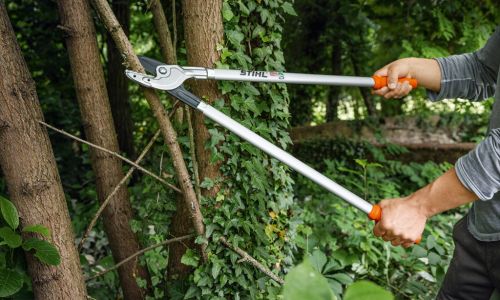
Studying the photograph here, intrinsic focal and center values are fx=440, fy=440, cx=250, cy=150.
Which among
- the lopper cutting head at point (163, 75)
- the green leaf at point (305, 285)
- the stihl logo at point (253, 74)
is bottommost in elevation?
the green leaf at point (305, 285)

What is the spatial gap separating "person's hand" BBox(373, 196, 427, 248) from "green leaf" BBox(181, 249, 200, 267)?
844 mm

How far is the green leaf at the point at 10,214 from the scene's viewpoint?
1558mm

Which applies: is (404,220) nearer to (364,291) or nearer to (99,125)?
(364,291)

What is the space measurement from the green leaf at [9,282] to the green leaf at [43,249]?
0.13 metres

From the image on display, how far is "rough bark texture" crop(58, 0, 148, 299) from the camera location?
199 centimetres

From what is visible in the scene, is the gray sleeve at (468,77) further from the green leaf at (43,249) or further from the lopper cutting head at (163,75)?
the green leaf at (43,249)

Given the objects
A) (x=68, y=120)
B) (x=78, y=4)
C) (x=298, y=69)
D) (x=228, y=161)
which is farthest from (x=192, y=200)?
(x=298, y=69)

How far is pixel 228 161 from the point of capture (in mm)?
1944

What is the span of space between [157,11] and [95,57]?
363 mm

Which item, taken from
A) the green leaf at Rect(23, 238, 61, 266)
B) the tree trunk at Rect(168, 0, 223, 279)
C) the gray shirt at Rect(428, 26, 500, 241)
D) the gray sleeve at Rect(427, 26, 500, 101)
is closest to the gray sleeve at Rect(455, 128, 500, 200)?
the gray shirt at Rect(428, 26, 500, 241)

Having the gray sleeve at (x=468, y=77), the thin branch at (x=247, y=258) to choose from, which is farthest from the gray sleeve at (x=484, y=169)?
the thin branch at (x=247, y=258)

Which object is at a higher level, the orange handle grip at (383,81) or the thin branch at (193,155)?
the orange handle grip at (383,81)

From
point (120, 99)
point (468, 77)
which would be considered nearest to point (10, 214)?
point (468, 77)

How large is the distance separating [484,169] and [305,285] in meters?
1.07
